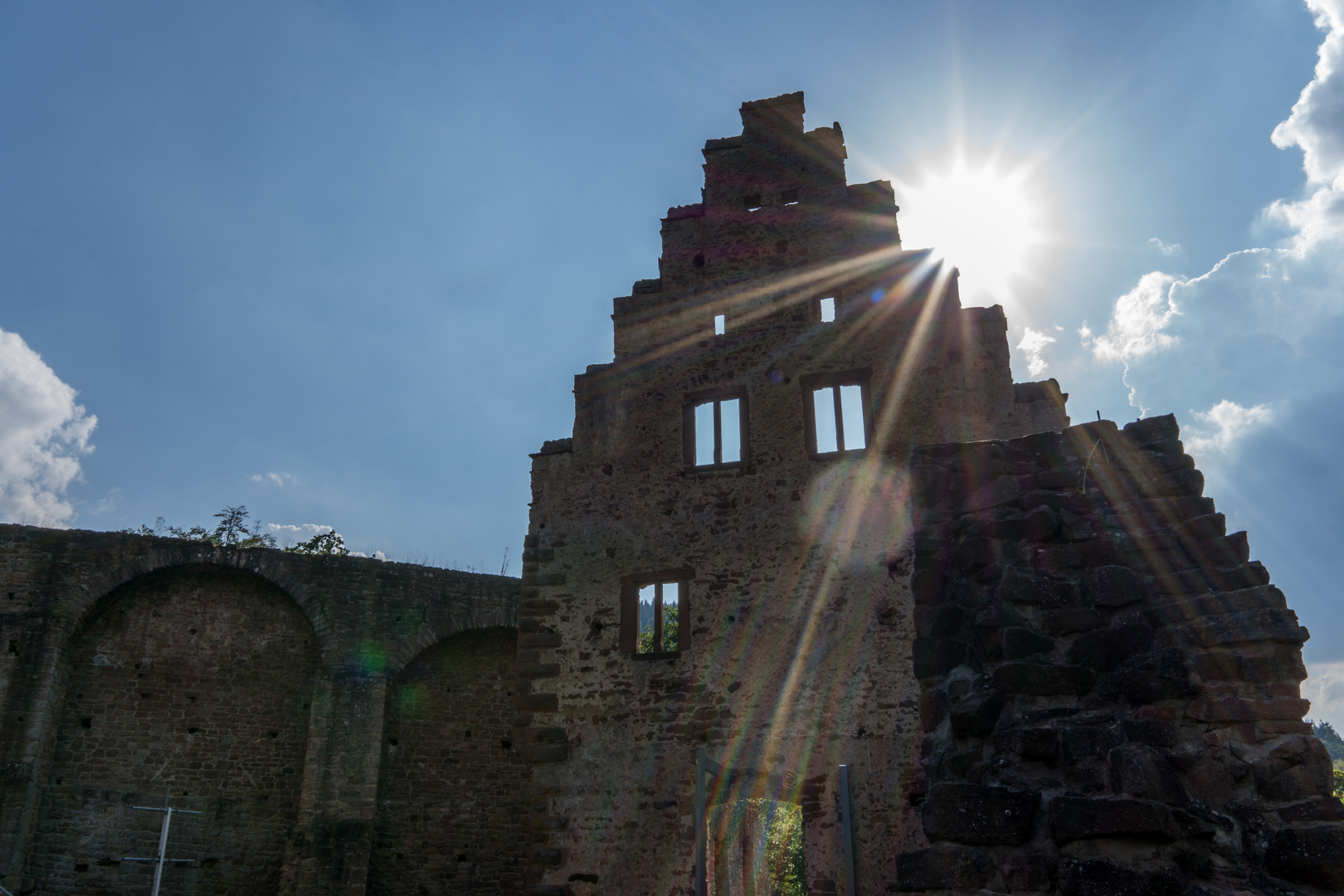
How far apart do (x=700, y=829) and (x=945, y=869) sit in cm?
662

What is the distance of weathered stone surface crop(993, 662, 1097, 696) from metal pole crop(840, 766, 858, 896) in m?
6.00

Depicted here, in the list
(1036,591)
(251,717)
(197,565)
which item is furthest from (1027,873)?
(197,565)

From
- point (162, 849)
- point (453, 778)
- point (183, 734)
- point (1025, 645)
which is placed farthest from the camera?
point (453, 778)

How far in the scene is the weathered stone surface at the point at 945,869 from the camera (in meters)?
3.18

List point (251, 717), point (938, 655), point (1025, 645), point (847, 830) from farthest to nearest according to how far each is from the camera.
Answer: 1. point (251, 717)
2. point (847, 830)
3. point (938, 655)
4. point (1025, 645)

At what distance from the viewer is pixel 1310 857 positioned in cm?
288

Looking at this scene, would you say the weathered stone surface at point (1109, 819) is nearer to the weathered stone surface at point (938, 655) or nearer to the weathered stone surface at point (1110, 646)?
the weathered stone surface at point (1110, 646)

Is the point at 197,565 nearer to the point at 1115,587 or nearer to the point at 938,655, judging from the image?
the point at 938,655

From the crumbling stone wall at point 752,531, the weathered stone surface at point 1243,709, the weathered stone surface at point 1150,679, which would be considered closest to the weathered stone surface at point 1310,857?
the weathered stone surface at point 1243,709

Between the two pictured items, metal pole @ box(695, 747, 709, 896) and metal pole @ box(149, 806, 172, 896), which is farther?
metal pole @ box(149, 806, 172, 896)

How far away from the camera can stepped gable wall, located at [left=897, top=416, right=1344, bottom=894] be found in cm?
298

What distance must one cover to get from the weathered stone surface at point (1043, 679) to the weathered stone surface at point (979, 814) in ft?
1.36

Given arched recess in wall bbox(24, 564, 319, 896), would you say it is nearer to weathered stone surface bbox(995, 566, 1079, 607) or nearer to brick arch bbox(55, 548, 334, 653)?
brick arch bbox(55, 548, 334, 653)

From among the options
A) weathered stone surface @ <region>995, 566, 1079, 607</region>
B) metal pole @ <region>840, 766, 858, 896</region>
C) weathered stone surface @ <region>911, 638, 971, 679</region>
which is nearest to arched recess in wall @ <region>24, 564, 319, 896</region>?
metal pole @ <region>840, 766, 858, 896</region>
